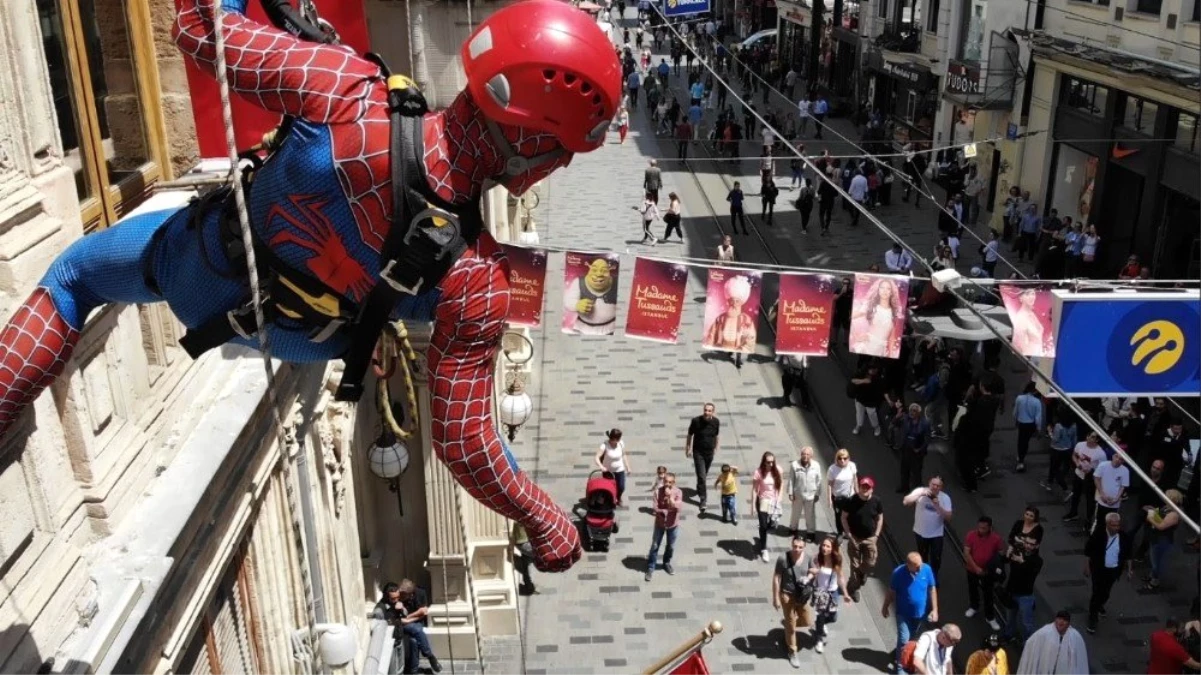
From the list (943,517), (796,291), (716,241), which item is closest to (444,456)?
(796,291)

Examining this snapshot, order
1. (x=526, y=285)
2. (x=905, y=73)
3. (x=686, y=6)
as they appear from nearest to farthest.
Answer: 1. (x=526, y=285)
2. (x=905, y=73)
3. (x=686, y=6)

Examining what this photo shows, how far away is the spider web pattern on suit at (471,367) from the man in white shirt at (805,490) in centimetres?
1017

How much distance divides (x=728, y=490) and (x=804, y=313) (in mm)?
4279

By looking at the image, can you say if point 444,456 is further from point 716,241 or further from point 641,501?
point 716,241

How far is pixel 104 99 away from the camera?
6.49m

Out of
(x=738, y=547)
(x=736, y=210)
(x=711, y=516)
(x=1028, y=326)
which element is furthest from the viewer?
(x=736, y=210)

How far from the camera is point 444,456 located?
4.21 metres

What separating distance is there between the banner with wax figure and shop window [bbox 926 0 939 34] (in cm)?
3082

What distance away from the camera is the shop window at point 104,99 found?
18.5 ft

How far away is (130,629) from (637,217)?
25017mm

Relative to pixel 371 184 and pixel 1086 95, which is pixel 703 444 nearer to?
pixel 1086 95

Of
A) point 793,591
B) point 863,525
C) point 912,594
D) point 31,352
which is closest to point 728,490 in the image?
point 863,525

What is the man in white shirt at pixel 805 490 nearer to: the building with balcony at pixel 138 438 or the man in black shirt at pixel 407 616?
the man in black shirt at pixel 407 616

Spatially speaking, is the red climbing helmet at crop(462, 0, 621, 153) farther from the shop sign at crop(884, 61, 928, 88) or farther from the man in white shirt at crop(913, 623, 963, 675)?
the shop sign at crop(884, 61, 928, 88)
